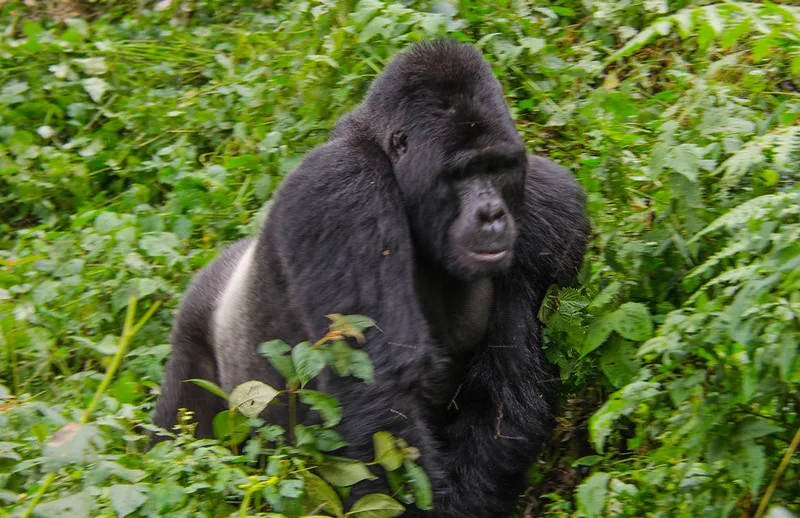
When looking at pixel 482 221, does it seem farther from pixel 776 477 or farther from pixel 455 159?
pixel 776 477

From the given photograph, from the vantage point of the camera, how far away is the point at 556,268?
3812mm

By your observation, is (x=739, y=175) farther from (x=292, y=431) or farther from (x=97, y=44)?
(x=97, y=44)

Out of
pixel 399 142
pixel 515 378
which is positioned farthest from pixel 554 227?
pixel 399 142

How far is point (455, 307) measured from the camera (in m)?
3.73

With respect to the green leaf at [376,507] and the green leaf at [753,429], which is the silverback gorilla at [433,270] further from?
the green leaf at [753,429]

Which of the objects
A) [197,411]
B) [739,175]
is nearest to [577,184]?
[739,175]

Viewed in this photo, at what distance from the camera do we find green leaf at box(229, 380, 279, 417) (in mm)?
3080

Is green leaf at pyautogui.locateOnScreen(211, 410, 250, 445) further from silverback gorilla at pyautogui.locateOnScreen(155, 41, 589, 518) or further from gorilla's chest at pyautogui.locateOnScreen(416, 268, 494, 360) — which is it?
gorilla's chest at pyautogui.locateOnScreen(416, 268, 494, 360)

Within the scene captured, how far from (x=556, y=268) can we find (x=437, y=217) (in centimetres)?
57

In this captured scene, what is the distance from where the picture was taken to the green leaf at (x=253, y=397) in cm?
308

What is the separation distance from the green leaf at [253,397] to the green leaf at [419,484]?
471mm

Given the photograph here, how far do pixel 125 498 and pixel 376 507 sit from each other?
28.8 inches

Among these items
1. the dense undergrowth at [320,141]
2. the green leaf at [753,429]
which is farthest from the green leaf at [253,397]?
the green leaf at [753,429]

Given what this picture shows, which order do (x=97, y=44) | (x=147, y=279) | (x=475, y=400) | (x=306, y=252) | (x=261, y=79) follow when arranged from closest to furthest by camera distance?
(x=306, y=252) → (x=475, y=400) → (x=147, y=279) → (x=261, y=79) → (x=97, y=44)
